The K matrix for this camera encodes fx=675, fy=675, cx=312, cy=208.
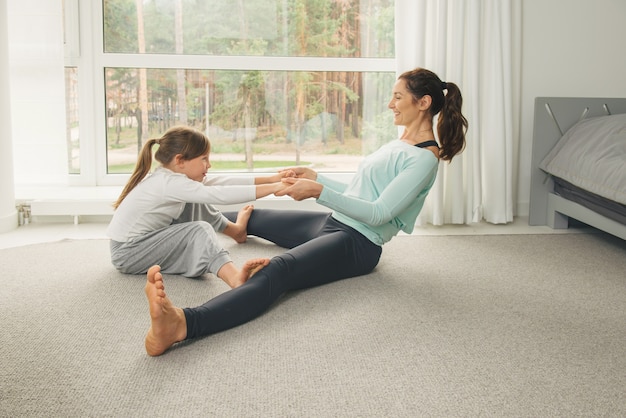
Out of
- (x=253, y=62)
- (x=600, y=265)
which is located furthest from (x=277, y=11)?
(x=600, y=265)

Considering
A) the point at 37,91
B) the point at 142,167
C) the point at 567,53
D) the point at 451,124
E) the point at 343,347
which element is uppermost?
the point at 567,53

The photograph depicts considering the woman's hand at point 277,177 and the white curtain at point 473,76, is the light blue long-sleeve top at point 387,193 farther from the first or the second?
the white curtain at point 473,76

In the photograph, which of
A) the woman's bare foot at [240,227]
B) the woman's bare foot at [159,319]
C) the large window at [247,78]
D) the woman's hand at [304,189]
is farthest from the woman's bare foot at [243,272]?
the large window at [247,78]

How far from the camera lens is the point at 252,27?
3.69 meters

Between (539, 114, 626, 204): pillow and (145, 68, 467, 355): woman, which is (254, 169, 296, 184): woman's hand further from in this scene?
(539, 114, 626, 204): pillow

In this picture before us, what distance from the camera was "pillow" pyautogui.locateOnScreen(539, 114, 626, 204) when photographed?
2756mm

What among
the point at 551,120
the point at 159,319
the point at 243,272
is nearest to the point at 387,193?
the point at 243,272

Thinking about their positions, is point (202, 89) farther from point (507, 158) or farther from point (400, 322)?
point (400, 322)

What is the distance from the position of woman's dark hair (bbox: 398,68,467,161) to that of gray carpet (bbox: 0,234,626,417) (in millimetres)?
487

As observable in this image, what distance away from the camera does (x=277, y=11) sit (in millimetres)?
3701

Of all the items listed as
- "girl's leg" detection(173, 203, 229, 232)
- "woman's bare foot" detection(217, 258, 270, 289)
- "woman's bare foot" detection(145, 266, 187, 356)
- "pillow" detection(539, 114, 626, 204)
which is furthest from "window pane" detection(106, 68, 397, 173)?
"woman's bare foot" detection(145, 266, 187, 356)

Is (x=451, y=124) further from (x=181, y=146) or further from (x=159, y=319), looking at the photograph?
(x=159, y=319)

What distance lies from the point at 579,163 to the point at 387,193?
1301mm

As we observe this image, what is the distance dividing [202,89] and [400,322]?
2188 mm
